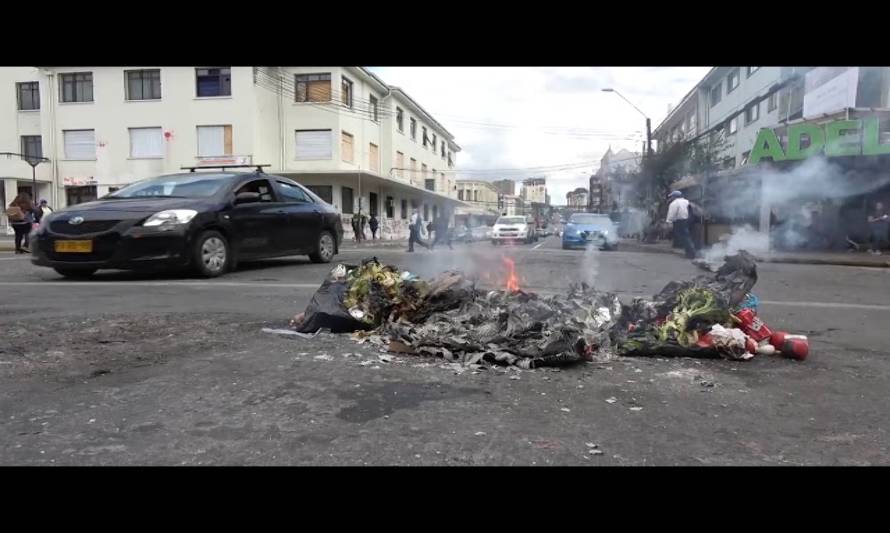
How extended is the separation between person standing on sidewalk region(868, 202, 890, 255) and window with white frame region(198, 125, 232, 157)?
25299 millimetres

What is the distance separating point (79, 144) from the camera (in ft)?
95.9

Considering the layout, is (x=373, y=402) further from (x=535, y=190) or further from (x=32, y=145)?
(x=535, y=190)

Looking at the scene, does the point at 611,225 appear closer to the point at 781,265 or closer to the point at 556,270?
the point at 781,265

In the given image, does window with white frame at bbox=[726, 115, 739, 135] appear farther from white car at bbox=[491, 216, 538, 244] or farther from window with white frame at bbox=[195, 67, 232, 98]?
window with white frame at bbox=[195, 67, 232, 98]

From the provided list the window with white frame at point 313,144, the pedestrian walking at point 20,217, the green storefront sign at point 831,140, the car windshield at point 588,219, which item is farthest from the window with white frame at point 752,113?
the pedestrian walking at point 20,217

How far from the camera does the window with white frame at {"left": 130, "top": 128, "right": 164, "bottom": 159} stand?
28516 millimetres

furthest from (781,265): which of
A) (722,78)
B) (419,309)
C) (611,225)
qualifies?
(722,78)

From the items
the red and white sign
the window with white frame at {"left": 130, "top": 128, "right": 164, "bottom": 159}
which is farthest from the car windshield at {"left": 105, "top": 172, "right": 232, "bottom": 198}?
the red and white sign

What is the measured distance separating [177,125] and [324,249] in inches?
869

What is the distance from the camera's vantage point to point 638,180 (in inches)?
1277
